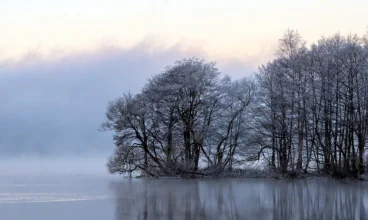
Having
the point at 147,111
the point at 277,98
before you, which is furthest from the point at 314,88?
the point at 147,111

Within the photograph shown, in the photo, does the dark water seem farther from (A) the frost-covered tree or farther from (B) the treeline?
(A) the frost-covered tree

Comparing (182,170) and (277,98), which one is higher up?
(277,98)

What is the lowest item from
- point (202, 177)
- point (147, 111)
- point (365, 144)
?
point (202, 177)

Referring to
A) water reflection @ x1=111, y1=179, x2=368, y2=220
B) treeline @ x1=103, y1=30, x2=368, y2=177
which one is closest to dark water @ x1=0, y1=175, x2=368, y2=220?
water reflection @ x1=111, y1=179, x2=368, y2=220

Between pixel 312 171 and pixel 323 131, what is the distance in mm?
3296

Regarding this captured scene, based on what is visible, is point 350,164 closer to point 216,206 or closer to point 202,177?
point 202,177

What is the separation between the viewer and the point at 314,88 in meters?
38.4

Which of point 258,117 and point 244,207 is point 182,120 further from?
point 244,207

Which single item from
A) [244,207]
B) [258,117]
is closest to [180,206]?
[244,207]

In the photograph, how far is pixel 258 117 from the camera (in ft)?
136

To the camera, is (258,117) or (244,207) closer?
(244,207)

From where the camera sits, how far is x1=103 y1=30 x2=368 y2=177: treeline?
1464 inches

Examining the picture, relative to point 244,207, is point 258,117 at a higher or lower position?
higher

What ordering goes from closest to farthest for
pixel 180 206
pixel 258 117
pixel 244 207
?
1. pixel 244 207
2. pixel 180 206
3. pixel 258 117
